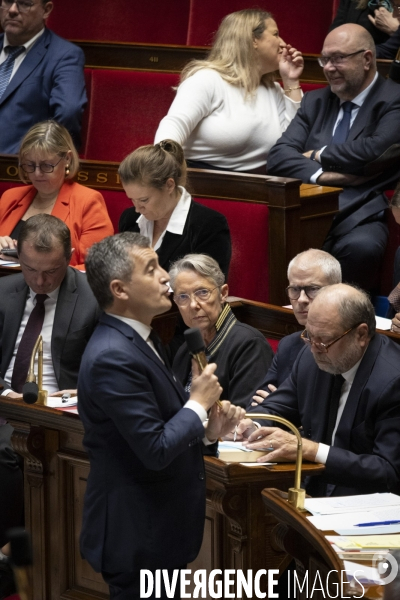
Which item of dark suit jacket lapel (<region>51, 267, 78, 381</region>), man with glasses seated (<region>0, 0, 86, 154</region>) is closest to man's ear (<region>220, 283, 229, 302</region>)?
dark suit jacket lapel (<region>51, 267, 78, 381</region>)

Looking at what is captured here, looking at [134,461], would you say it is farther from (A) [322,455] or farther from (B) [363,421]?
(B) [363,421]

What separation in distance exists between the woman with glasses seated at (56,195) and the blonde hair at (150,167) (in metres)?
0.39

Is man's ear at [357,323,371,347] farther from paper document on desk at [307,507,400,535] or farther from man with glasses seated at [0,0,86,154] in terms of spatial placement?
man with glasses seated at [0,0,86,154]

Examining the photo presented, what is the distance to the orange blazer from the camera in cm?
333

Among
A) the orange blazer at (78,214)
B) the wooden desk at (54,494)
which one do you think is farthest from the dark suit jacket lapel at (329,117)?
the wooden desk at (54,494)

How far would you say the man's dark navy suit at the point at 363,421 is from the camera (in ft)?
6.82

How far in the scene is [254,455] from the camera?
208cm

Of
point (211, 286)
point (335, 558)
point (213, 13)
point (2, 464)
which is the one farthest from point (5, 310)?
point (213, 13)

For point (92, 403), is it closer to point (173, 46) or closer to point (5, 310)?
point (5, 310)

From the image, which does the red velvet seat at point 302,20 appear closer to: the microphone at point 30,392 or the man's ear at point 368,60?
the man's ear at point 368,60

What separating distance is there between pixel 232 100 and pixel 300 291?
3.88ft

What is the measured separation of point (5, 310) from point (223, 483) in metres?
1.13

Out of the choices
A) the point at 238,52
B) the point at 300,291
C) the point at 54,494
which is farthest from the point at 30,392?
the point at 238,52

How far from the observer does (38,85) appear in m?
3.98
